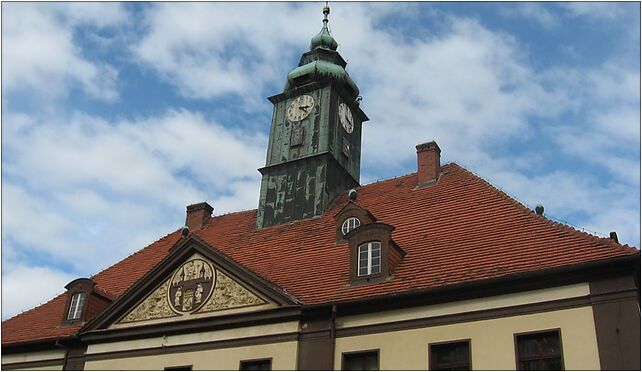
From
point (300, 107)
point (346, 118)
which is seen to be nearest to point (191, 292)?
point (300, 107)

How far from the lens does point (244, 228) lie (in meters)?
26.7

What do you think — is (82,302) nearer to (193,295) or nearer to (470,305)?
(193,295)

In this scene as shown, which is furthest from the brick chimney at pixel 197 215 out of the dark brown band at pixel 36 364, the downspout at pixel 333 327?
the downspout at pixel 333 327

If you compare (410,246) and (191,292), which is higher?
(410,246)

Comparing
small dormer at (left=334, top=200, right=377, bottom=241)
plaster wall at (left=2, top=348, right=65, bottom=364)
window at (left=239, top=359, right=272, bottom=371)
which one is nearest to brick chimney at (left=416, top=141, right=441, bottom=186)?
small dormer at (left=334, top=200, right=377, bottom=241)

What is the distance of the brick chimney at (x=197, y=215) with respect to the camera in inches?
1140

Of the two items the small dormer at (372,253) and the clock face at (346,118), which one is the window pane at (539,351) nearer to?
the small dormer at (372,253)

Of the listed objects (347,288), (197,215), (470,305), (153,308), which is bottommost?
(470,305)

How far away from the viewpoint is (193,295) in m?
21.5

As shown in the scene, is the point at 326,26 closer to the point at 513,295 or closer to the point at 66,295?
the point at 66,295

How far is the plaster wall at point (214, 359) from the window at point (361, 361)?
4.50ft

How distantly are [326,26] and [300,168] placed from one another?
26.6 feet

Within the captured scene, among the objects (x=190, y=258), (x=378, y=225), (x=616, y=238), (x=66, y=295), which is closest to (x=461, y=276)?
(x=378, y=225)

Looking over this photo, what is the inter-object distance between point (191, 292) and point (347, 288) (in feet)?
15.5
